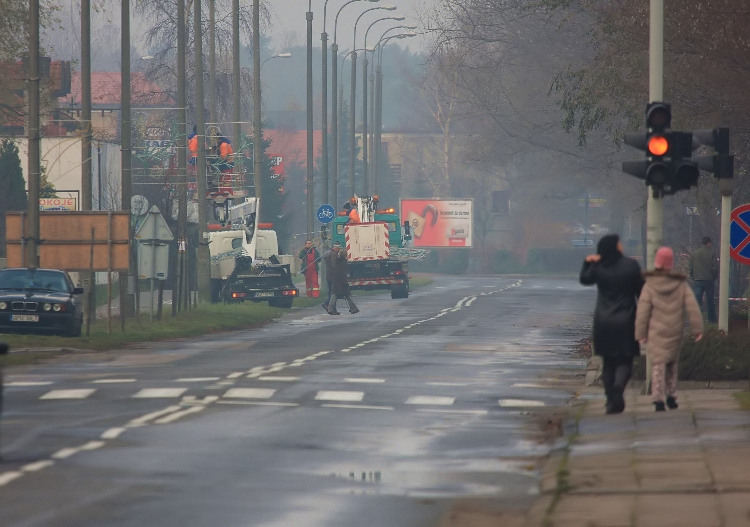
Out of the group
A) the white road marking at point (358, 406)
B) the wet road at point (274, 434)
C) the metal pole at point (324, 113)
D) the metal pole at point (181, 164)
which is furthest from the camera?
the metal pole at point (324, 113)

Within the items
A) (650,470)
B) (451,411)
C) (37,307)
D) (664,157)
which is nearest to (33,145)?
(37,307)

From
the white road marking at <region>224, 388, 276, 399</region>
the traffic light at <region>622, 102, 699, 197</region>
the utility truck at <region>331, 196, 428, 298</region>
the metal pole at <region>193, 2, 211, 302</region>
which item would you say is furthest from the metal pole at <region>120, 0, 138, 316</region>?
the utility truck at <region>331, 196, 428, 298</region>

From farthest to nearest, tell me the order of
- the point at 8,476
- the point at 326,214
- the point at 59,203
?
the point at 59,203 → the point at 326,214 → the point at 8,476

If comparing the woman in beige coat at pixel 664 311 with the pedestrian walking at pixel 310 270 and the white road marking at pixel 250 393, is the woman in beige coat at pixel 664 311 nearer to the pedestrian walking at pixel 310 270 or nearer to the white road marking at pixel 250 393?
the white road marking at pixel 250 393

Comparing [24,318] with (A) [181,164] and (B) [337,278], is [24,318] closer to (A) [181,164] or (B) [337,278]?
(A) [181,164]

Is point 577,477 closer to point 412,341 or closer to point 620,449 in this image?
point 620,449

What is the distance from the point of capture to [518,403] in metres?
17.3

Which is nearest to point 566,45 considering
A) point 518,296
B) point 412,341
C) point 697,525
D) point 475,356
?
point 518,296

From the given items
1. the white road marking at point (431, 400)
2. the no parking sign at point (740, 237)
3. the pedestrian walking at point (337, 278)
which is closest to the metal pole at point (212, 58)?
the pedestrian walking at point (337, 278)

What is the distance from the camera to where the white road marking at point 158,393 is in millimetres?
17312

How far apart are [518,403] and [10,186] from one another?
35.1 metres

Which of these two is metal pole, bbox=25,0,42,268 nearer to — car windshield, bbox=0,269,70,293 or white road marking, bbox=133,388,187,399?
car windshield, bbox=0,269,70,293

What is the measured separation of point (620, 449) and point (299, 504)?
336cm

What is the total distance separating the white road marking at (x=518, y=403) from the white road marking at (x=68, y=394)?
4.60 m
